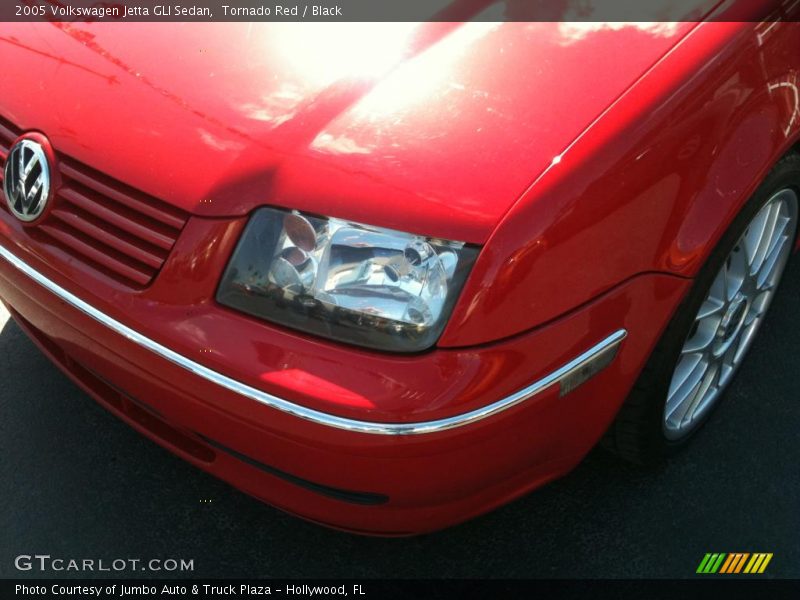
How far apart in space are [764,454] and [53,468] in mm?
1703

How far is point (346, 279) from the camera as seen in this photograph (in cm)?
159

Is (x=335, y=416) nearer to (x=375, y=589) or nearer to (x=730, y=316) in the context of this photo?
(x=375, y=589)

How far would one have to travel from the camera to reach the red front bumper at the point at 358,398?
4.93 feet

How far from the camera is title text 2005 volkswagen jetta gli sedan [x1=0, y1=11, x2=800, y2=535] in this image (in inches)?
59.7

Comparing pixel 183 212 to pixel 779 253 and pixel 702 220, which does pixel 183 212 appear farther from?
pixel 779 253

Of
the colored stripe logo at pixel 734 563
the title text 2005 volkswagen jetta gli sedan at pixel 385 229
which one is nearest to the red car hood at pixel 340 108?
the title text 2005 volkswagen jetta gli sedan at pixel 385 229

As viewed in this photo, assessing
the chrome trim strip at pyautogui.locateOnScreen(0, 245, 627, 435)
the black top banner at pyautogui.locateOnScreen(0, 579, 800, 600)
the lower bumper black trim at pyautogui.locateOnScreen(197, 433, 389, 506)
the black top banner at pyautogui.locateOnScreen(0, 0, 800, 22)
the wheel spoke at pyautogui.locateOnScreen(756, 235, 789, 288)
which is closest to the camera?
the chrome trim strip at pyautogui.locateOnScreen(0, 245, 627, 435)

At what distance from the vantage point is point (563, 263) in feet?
5.09

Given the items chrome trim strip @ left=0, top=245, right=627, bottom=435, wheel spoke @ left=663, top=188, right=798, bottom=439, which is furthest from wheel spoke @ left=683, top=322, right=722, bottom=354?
chrome trim strip @ left=0, top=245, right=627, bottom=435

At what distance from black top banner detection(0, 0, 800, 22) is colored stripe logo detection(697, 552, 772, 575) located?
3.71 ft

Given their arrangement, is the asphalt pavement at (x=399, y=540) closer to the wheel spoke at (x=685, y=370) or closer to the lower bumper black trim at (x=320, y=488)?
the wheel spoke at (x=685, y=370)

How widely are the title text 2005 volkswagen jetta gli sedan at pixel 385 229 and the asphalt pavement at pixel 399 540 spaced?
11.2 inches

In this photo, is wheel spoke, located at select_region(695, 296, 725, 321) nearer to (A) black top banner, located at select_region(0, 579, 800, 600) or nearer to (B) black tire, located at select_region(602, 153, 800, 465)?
(B) black tire, located at select_region(602, 153, 800, 465)

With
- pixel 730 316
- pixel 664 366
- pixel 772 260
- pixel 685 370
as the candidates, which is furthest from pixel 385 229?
pixel 772 260
